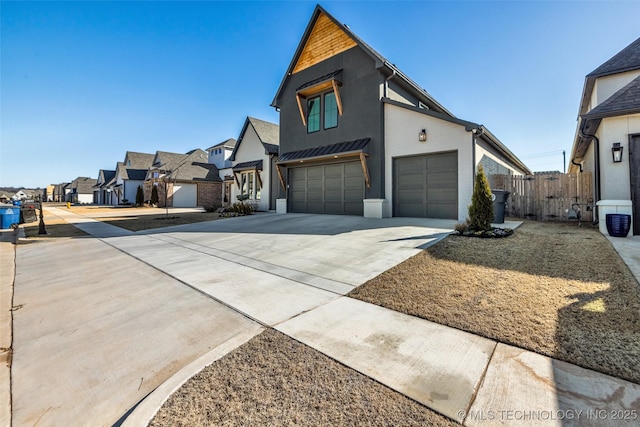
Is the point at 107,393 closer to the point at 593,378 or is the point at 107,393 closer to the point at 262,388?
the point at 262,388

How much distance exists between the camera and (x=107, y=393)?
6.44ft

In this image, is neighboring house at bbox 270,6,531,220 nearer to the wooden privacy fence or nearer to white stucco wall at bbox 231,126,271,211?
the wooden privacy fence

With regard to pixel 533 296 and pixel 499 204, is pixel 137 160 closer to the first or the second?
pixel 499 204

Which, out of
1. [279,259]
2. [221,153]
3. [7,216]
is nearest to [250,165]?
[7,216]

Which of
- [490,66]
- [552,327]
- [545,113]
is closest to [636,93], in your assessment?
[490,66]

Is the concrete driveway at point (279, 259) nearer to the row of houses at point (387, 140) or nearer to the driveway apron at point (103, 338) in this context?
the driveway apron at point (103, 338)

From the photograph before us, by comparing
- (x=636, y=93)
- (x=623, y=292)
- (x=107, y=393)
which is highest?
(x=636, y=93)

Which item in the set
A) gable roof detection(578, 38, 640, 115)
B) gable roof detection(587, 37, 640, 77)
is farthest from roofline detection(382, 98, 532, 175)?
gable roof detection(587, 37, 640, 77)

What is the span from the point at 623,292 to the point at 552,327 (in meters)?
1.65

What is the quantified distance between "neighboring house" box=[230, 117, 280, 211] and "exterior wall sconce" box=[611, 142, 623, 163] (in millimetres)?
14265

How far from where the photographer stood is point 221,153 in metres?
31.2

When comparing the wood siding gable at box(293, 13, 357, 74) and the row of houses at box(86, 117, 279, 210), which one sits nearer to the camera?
the wood siding gable at box(293, 13, 357, 74)

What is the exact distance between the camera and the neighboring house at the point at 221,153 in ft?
101

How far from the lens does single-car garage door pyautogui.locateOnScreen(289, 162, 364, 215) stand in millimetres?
12242
